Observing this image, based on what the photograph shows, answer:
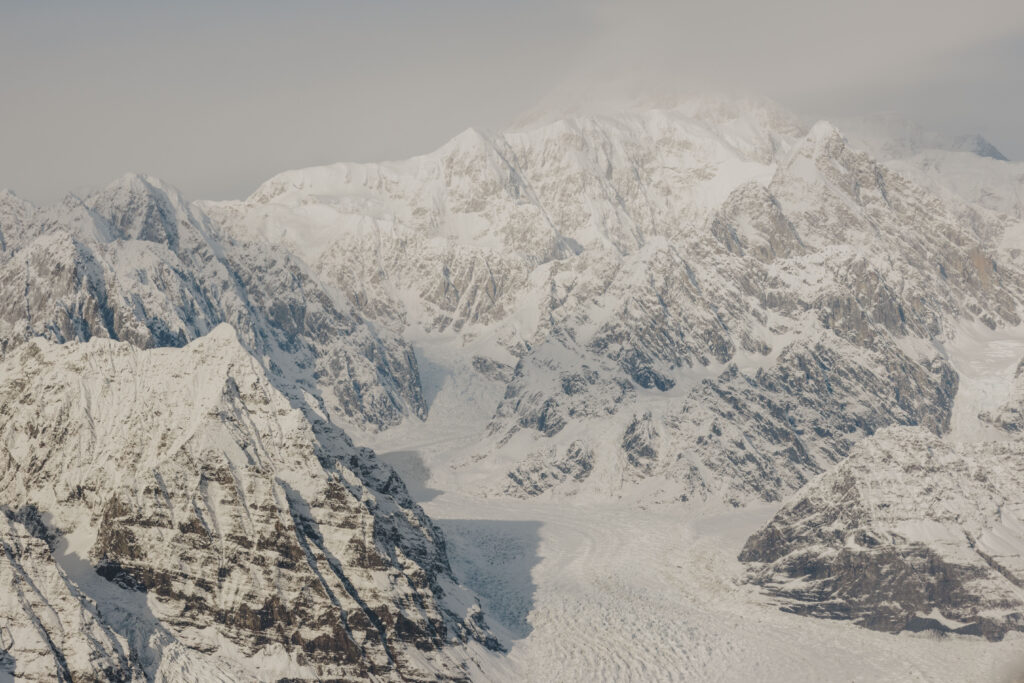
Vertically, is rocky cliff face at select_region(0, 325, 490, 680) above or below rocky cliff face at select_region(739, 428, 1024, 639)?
above

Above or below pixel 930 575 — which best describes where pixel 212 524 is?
above

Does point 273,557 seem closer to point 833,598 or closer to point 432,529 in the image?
point 432,529

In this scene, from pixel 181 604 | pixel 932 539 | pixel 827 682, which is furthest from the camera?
pixel 932 539

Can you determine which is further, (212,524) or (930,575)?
(930,575)

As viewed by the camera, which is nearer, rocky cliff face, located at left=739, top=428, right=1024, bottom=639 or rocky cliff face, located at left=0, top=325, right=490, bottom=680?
rocky cliff face, located at left=0, top=325, right=490, bottom=680

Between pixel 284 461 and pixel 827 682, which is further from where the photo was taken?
pixel 827 682

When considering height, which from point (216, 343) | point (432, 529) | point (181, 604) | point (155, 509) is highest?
point (216, 343)

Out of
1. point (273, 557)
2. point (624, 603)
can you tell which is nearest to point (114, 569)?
point (273, 557)

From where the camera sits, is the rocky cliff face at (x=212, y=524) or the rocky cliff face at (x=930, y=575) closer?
the rocky cliff face at (x=212, y=524)
